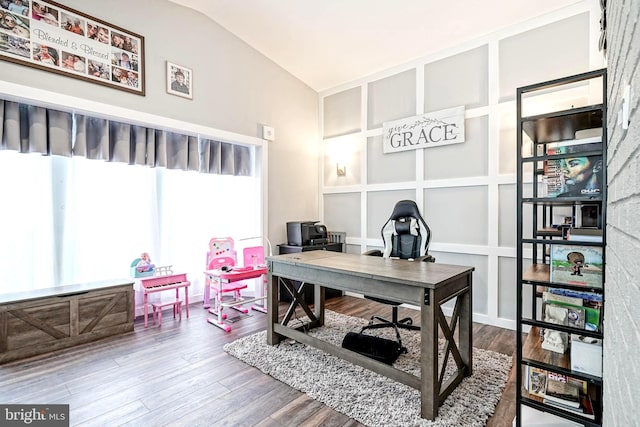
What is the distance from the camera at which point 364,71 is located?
423 centimetres

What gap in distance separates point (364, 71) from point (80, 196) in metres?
3.63

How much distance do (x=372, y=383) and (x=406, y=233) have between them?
1.49 meters

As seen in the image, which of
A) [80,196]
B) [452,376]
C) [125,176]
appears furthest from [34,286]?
[452,376]

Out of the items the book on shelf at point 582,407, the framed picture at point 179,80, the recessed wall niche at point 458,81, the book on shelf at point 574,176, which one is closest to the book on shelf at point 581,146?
the book on shelf at point 574,176

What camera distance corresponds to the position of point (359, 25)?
3.36m

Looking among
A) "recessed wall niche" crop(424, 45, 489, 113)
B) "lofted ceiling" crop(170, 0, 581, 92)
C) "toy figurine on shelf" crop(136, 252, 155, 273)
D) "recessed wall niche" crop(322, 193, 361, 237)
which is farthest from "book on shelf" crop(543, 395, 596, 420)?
"toy figurine on shelf" crop(136, 252, 155, 273)

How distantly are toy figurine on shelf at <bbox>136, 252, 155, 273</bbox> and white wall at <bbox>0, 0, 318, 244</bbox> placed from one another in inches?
57.9

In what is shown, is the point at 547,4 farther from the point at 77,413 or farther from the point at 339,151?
the point at 77,413

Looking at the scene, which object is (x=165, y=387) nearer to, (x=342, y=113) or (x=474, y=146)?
(x=474, y=146)

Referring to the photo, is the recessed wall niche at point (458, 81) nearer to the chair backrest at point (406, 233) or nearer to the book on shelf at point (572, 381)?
the chair backrest at point (406, 233)

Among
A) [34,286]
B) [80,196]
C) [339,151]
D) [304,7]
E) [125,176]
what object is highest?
[304,7]

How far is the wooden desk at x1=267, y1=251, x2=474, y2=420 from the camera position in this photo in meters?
1.84

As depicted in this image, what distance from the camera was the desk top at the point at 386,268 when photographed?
1.93 meters

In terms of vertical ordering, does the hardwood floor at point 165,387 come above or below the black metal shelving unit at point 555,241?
below
